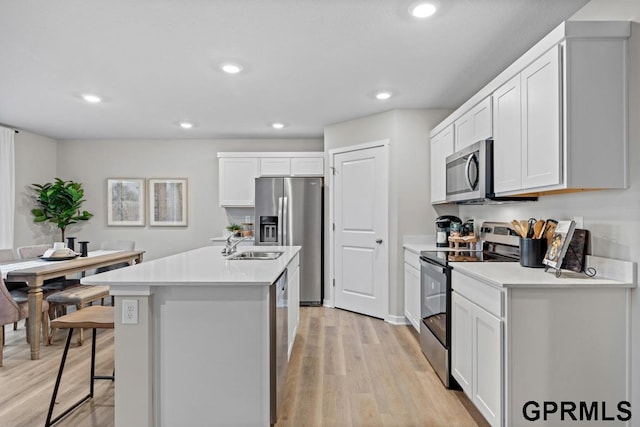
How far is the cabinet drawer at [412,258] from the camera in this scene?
349 centimetres

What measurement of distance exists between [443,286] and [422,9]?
5.90 feet

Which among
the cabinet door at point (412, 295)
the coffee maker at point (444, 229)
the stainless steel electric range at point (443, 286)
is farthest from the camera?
the coffee maker at point (444, 229)

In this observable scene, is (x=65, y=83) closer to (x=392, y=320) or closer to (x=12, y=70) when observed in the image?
(x=12, y=70)

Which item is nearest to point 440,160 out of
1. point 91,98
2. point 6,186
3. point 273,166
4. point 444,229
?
point 444,229

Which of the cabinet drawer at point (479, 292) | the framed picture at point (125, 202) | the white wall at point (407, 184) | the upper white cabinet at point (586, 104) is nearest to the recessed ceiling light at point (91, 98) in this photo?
the framed picture at point (125, 202)

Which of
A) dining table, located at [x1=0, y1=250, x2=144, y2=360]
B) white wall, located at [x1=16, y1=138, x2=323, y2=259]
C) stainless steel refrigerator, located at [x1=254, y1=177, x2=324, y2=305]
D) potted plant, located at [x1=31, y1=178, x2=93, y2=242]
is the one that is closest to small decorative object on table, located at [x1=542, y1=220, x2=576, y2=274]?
stainless steel refrigerator, located at [x1=254, y1=177, x2=324, y2=305]

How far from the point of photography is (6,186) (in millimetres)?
4855

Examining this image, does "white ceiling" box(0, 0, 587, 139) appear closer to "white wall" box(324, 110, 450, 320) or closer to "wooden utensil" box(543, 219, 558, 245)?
"white wall" box(324, 110, 450, 320)

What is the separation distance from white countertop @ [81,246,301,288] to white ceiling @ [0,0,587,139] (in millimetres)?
1539

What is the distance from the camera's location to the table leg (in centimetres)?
300

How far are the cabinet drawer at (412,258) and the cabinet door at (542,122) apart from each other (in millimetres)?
1497

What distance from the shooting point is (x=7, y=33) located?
2.41 meters

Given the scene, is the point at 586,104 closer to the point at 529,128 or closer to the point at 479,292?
the point at 529,128

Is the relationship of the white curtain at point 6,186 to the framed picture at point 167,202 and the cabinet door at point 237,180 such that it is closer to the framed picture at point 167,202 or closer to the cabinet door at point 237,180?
the framed picture at point 167,202
